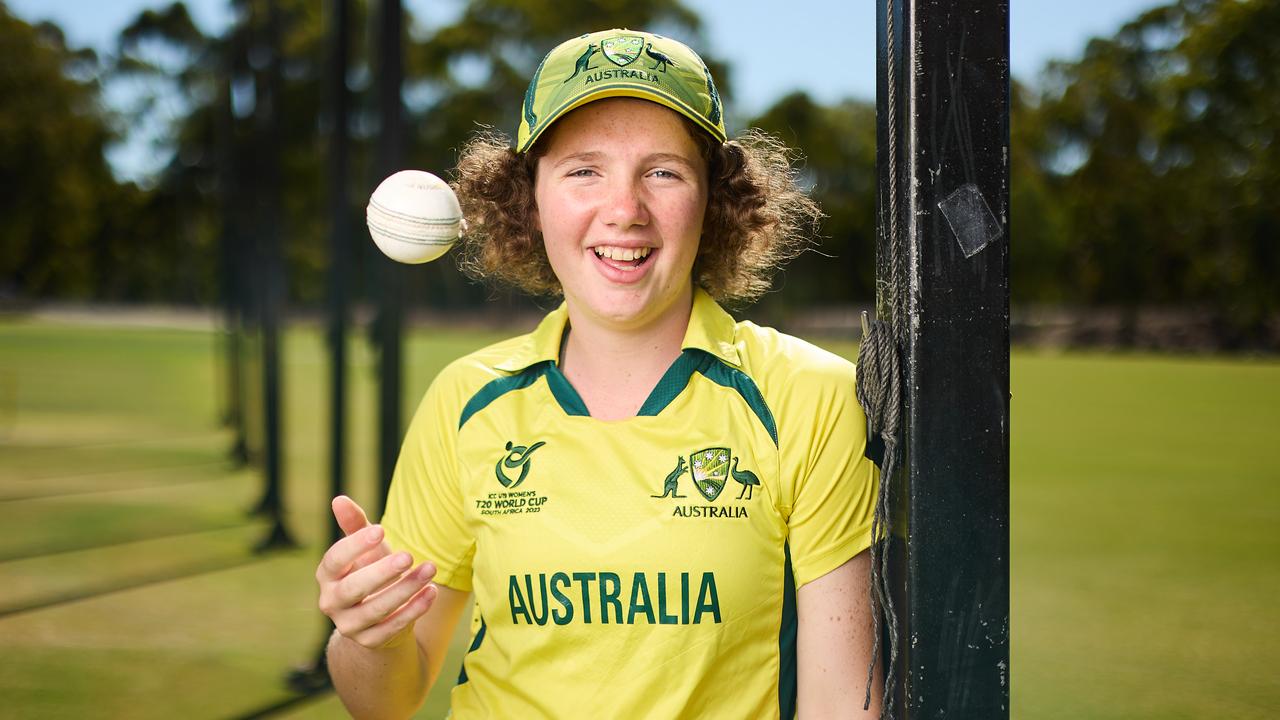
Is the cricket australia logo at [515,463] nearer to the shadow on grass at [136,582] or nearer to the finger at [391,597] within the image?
the finger at [391,597]

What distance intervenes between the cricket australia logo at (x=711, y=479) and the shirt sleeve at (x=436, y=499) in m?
0.42

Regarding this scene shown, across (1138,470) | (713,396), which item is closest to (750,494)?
(713,396)

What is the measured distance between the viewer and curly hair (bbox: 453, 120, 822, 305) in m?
2.14

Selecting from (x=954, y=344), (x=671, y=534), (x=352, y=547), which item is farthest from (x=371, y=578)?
(x=954, y=344)

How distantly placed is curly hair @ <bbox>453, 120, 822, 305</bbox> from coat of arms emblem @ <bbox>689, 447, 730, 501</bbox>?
1.70ft

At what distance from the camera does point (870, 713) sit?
175cm

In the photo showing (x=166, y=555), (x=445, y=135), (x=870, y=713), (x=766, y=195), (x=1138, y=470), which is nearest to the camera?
(x=870, y=713)

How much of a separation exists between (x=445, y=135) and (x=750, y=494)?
42.4 meters

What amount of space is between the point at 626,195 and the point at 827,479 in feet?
1.78

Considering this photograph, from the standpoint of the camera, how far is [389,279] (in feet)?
12.9

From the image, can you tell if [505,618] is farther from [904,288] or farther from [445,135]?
[445,135]

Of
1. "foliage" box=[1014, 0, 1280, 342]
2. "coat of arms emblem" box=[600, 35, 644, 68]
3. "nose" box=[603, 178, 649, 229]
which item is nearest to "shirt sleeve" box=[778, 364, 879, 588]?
"nose" box=[603, 178, 649, 229]

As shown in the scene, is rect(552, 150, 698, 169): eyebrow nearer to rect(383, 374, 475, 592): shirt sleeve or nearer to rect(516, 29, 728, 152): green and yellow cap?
rect(516, 29, 728, 152): green and yellow cap

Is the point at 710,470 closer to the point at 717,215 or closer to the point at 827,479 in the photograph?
the point at 827,479
